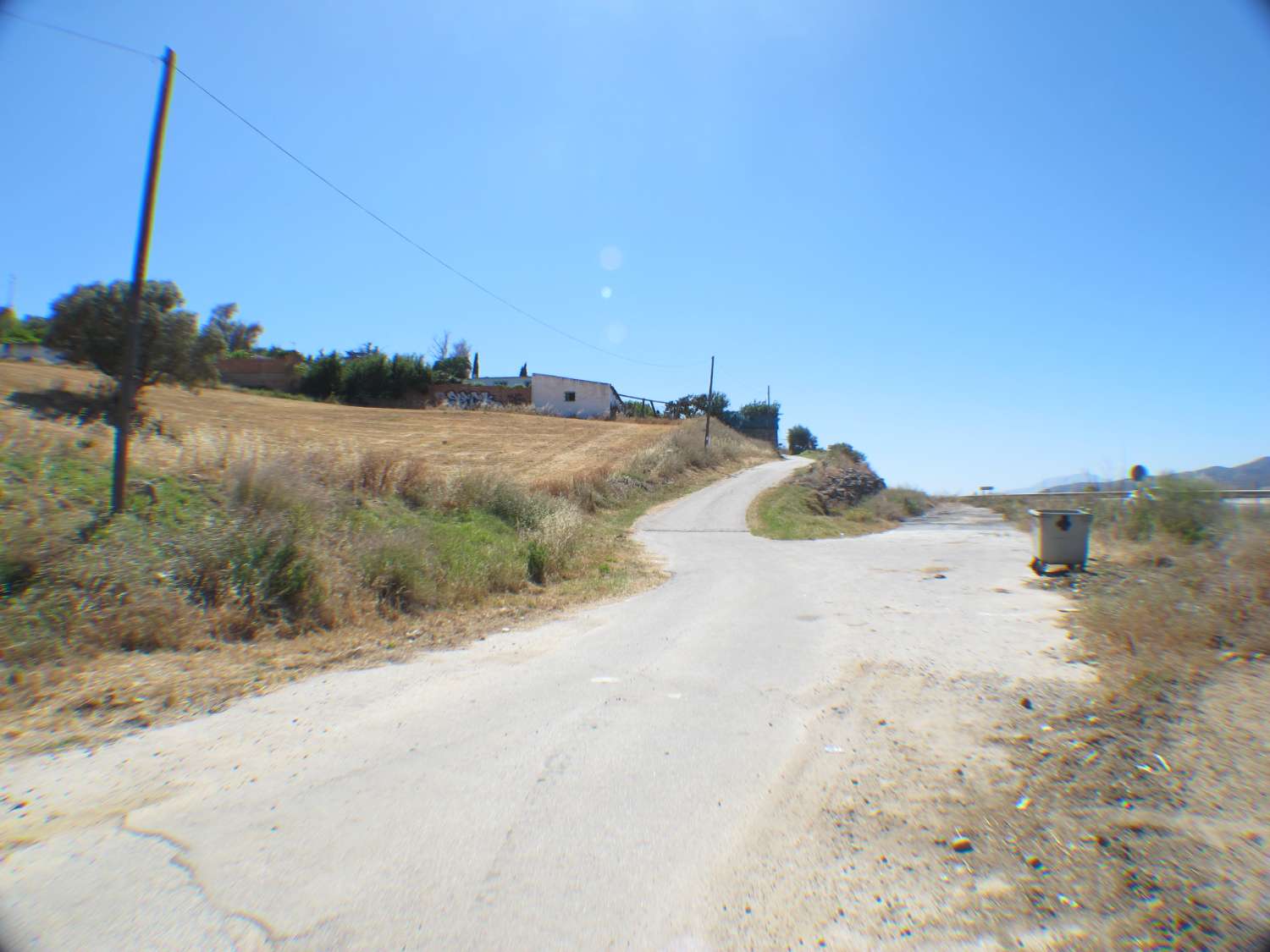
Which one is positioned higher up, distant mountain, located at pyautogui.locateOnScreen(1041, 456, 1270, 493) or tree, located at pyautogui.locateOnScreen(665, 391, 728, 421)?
tree, located at pyautogui.locateOnScreen(665, 391, 728, 421)

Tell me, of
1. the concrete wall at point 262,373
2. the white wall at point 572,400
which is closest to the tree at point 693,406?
the white wall at point 572,400

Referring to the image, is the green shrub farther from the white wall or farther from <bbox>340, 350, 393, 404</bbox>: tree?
<bbox>340, 350, 393, 404</bbox>: tree

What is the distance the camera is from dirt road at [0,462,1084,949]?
296 cm

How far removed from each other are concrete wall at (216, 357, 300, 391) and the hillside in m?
10.7

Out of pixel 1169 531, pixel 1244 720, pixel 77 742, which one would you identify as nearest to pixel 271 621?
pixel 77 742

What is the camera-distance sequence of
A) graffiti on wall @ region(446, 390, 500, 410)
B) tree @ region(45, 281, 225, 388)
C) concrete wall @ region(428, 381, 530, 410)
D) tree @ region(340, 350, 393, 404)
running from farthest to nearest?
tree @ region(340, 350, 393, 404)
concrete wall @ region(428, 381, 530, 410)
graffiti on wall @ region(446, 390, 500, 410)
tree @ region(45, 281, 225, 388)

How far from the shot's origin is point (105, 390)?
12484mm

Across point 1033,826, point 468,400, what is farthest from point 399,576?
point 468,400

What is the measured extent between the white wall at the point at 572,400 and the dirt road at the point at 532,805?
168ft

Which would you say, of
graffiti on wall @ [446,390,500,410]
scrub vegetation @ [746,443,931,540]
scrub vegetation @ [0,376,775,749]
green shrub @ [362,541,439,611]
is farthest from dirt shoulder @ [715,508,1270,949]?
graffiti on wall @ [446,390,500,410]

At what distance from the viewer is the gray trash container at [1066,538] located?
12.3 meters

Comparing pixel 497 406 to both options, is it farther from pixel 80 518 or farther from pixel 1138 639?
pixel 1138 639

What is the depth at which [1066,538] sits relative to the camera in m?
12.3

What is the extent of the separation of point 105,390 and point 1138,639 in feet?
50.5
